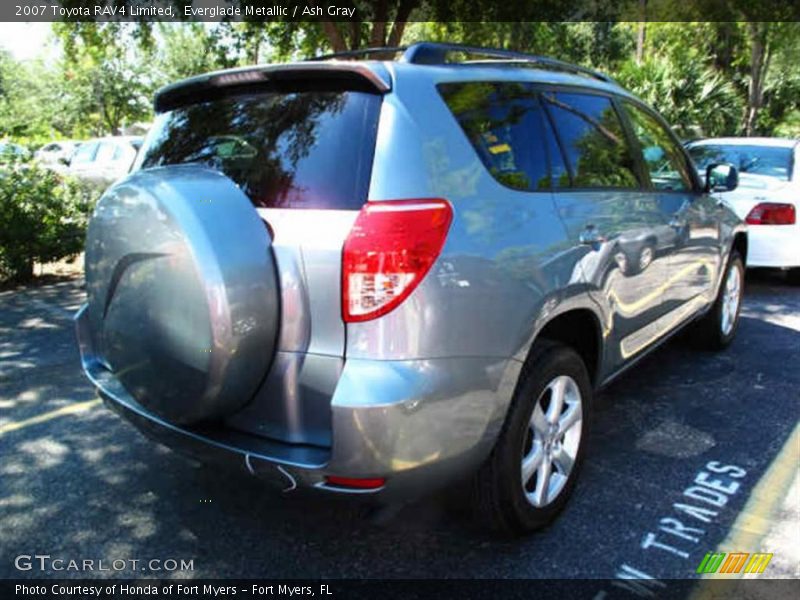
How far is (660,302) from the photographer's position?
3.89 meters

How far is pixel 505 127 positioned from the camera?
273 cm

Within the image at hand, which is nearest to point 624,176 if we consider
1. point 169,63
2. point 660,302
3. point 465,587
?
point 660,302

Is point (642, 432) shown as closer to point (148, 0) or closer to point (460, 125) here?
point (460, 125)

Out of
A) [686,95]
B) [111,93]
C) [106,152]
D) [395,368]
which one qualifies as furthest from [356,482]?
[111,93]

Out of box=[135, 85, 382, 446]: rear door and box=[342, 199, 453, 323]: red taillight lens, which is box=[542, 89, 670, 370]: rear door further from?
box=[135, 85, 382, 446]: rear door

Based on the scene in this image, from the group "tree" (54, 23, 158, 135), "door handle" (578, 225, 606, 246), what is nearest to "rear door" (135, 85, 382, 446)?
"door handle" (578, 225, 606, 246)

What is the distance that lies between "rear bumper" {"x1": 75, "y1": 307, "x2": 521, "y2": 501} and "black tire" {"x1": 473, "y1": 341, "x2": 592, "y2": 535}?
4.7 inches

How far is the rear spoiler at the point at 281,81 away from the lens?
237 cm

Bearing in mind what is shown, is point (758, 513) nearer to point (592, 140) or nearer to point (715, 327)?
point (592, 140)

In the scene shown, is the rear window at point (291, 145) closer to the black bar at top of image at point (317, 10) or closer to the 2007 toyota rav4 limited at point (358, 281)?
the 2007 toyota rav4 limited at point (358, 281)

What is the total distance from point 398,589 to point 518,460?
647 millimetres

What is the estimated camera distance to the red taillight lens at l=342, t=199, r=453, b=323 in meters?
2.17

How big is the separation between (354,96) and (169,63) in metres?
33.7

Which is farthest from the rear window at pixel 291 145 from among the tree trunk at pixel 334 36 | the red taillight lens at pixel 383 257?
the tree trunk at pixel 334 36
